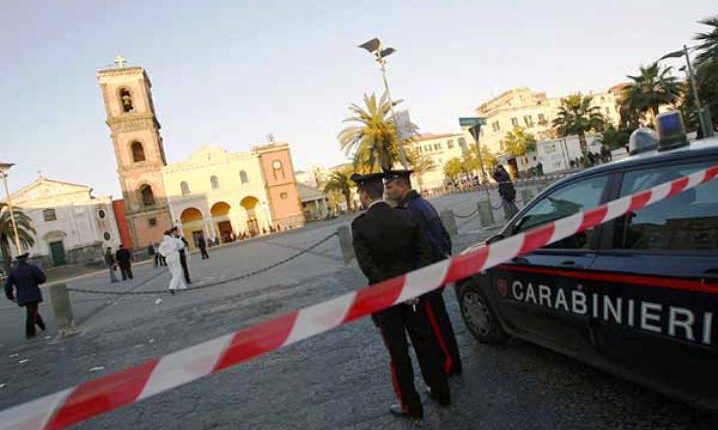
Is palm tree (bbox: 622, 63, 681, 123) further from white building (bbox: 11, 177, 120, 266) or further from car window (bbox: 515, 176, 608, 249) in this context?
white building (bbox: 11, 177, 120, 266)

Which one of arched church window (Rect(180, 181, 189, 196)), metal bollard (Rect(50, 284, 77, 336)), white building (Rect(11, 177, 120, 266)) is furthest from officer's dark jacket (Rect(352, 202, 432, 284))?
white building (Rect(11, 177, 120, 266))

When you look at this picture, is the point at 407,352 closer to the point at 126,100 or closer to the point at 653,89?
the point at 653,89

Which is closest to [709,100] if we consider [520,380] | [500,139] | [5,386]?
[520,380]

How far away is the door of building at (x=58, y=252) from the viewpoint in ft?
188

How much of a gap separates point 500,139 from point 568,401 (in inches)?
3491

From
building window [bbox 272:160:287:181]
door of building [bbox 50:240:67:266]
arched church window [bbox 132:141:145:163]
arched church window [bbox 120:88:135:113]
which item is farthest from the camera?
building window [bbox 272:160:287:181]

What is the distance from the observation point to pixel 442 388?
3674mm

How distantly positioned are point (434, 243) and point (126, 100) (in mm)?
59024

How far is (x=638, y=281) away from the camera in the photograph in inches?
109

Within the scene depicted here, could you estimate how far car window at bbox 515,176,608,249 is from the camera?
339 centimetres

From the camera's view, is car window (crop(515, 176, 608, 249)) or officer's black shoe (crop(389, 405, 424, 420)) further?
officer's black shoe (crop(389, 405, 424, 420))

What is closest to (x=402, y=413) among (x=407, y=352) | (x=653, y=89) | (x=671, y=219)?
(x=407, y=352)

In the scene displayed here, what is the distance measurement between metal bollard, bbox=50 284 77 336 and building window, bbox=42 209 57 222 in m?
56.3

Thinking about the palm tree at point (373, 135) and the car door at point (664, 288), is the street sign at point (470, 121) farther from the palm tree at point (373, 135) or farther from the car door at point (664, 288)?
the palm tree at point (373, 135)
